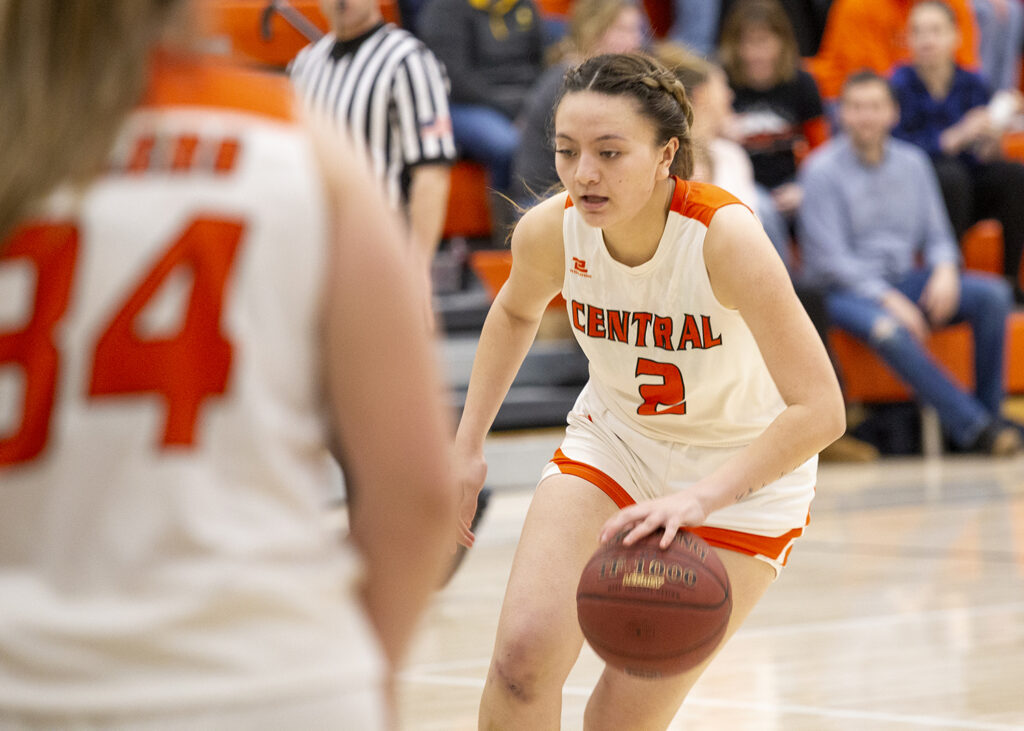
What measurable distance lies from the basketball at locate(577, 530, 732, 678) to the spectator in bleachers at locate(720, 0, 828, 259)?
5.72m

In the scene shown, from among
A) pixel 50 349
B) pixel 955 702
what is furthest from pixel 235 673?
pixel 955 702

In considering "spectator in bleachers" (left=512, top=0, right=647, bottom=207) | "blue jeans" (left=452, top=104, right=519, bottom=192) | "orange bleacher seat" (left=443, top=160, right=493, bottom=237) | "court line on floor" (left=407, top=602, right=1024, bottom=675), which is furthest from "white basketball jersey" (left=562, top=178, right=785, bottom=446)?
"orange bleacher seat" (left=443, top=160, right=493, bottom=237)

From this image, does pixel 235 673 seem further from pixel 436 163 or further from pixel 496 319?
pixel 436 163

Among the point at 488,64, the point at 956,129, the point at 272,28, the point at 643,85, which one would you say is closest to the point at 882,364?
the point at 956,129

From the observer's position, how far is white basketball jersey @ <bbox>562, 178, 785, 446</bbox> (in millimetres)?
2893

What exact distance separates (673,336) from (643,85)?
20.4 inches

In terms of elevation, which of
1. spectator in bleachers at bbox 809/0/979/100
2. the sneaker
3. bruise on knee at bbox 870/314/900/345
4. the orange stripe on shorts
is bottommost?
the sneaker

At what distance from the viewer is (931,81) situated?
340 inches

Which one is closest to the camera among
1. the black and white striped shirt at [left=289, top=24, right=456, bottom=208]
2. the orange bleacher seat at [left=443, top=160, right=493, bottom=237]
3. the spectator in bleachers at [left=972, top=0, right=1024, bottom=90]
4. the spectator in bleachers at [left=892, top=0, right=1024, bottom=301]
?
the black and white striped shirt at [left=289, top=24, right=456, bottom=208]

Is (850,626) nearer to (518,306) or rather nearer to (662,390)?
(662,390)

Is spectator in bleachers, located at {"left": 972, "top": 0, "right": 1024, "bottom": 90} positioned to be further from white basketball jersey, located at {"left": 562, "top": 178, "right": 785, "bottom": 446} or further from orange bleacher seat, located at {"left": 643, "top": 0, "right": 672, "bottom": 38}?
white basketball jersey, located at {"left": 562, "top": 178, "right": 785, "bottom": 446}

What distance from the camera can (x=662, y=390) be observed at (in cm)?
299

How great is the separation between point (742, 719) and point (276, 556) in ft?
8.89

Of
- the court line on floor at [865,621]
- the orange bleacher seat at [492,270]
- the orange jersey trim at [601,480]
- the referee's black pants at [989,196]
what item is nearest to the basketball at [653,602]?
the orange jersey trim at [601,480]
